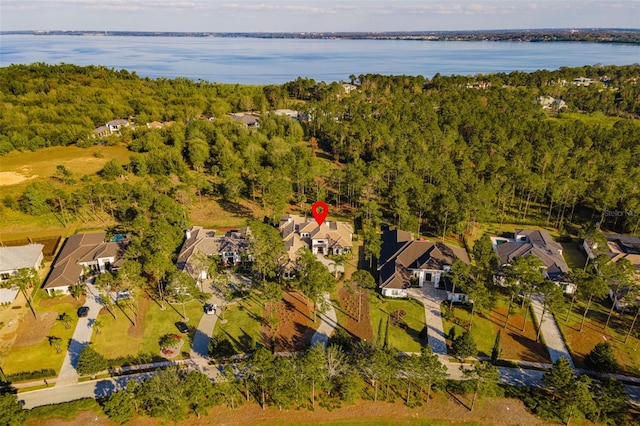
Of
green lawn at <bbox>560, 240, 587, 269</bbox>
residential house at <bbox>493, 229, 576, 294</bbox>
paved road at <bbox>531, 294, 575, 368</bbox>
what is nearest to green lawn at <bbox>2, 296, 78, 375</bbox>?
paved road at <bbox>531, 294, 575, 368</bbox>

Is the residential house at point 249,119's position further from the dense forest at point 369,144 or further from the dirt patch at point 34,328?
the dirt patch at point 34,328

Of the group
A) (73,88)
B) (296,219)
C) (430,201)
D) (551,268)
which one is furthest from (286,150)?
(73,88)

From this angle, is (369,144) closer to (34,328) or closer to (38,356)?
(34,328)

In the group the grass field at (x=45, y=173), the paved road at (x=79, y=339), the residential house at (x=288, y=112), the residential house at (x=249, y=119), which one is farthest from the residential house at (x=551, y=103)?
the paved road at (x=79, y=339)

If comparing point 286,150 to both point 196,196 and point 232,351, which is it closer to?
point 196,196

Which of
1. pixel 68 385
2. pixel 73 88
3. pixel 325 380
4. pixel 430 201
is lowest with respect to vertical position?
pixel 68 385

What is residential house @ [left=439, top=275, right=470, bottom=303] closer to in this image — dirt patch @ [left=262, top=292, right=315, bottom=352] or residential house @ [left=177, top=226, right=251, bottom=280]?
dirt patch @ [left=262, top=292, right=315, bottom=352]
